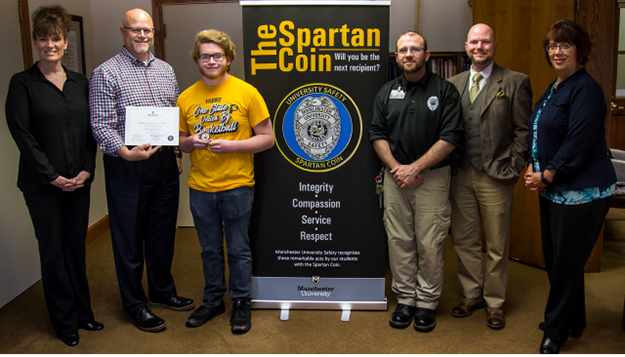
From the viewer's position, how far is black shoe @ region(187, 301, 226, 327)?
9.46 ft

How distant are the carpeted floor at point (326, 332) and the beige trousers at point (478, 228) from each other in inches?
7.3

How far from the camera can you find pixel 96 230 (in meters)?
4.58

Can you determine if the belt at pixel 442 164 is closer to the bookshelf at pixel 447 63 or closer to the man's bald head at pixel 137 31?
the man's bald head at pixel 137 31

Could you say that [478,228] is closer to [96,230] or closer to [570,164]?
[570,164]

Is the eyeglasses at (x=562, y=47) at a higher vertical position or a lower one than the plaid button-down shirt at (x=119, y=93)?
higher

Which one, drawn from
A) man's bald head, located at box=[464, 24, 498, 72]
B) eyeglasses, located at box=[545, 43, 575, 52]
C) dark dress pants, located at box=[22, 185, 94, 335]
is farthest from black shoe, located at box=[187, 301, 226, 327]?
eyeglasses, located at box=[545, 43, 575, 52]

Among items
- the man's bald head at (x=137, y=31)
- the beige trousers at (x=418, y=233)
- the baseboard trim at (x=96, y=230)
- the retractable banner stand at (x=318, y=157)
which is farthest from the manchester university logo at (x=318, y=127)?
the baseboard trim at (x=96, y=230)

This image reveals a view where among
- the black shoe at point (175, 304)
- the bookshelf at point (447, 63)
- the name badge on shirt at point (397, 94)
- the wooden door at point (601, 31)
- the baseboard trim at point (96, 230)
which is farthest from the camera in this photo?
the bookshelf at point (447, 63)

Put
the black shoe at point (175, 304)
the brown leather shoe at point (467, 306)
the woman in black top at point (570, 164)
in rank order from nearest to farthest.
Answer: the woman in black top at point (570, 164)
the brown leather shoe at point (467, 306)
the black shoe at point (175, 304)

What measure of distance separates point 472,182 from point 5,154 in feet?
9.70

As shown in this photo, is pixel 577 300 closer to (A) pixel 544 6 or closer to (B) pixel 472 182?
(B) pixel 472 182

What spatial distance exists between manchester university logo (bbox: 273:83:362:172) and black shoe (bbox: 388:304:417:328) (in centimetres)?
92

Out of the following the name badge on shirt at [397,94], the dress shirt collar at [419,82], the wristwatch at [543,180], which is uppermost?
the dress shirt collar at [419,82]

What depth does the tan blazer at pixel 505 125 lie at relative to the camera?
2697 mm
